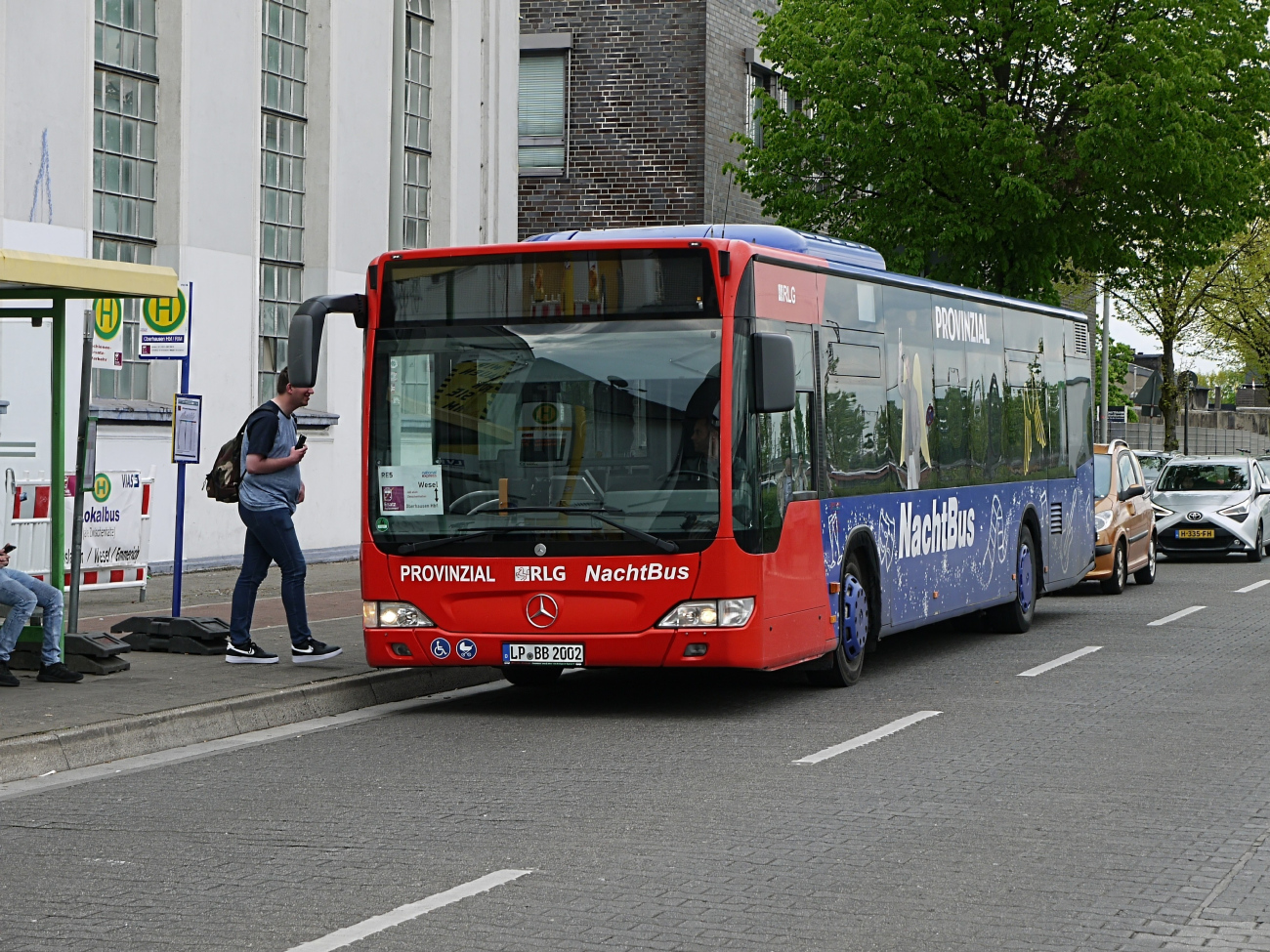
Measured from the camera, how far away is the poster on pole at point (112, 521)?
1628cm

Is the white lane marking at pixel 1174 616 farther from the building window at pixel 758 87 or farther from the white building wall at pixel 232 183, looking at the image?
the building window at pixel 758 87

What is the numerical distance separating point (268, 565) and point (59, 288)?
246cm

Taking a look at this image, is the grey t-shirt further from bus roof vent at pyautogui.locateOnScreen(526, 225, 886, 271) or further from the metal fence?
the metal fence

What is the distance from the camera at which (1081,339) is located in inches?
765

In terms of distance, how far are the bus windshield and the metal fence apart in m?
45.8

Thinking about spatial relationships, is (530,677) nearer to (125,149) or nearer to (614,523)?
(614,523)

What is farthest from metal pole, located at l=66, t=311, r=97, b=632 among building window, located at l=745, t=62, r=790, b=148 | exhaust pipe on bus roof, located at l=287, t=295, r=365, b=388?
building window, located at l=745, t=62, r=790, b=148

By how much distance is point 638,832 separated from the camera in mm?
7668

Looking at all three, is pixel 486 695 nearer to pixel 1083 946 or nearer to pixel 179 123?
pixel 1083 946

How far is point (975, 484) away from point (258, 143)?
29.7 ft

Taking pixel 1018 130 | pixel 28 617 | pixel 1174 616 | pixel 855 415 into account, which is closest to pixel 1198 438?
pixel 1018 130

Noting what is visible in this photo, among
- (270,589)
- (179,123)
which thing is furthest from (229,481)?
(179,123)

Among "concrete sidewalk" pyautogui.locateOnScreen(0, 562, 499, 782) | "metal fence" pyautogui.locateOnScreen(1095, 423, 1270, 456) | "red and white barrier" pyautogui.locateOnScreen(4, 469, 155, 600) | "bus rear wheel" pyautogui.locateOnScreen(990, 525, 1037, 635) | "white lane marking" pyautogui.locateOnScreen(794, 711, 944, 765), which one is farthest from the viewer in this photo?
"metal fence" pyautogui.locateOnScreen(1095, 423, 1270, 456)

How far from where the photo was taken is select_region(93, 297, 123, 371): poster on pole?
44.0 feet
